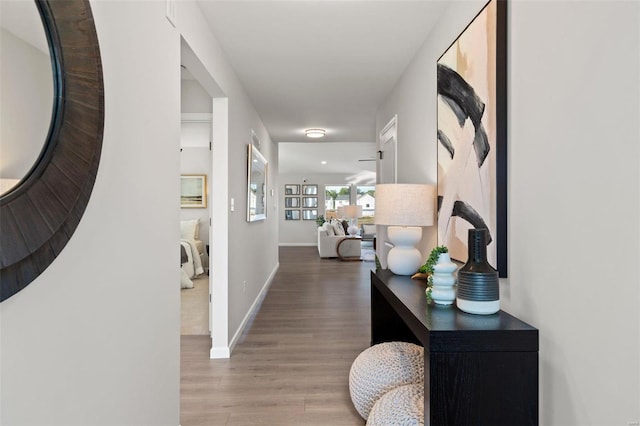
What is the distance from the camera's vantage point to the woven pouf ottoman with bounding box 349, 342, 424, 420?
1.92 meters

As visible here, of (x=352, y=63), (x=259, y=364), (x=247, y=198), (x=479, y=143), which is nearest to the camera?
(x=479, y=143)

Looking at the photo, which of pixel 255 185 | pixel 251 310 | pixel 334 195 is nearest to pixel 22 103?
pixel 251 310

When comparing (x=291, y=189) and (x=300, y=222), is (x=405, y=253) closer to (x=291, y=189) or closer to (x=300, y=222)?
(x=300, y=222)

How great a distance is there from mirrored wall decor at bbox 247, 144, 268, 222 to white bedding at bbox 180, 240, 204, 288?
140cm

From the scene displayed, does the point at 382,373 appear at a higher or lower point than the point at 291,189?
lower

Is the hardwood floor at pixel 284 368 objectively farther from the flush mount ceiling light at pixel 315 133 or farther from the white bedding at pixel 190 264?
the flush mount ceiling light at pixel 315 133

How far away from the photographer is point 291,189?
1261 cm

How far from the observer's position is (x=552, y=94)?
1.25m

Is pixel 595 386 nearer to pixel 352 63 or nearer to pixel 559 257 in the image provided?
pixel 559 257

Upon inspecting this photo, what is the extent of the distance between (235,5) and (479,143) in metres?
1.68

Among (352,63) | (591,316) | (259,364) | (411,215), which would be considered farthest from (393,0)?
(259,364)

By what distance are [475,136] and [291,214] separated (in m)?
10.9

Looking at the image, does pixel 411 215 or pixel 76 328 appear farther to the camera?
pixel 411 215

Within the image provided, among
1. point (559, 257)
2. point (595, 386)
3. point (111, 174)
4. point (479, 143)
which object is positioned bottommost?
point (595, 386)
